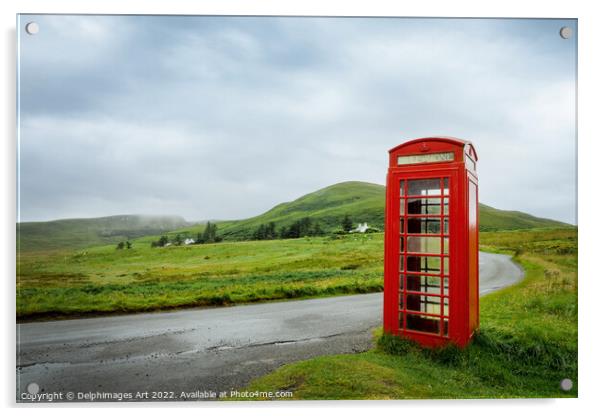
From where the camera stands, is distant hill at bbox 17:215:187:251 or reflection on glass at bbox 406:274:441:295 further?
distant hill at bbox 17:215:187:251

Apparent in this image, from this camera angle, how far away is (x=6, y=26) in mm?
3785

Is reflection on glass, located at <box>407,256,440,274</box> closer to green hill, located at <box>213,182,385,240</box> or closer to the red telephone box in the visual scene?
the red telephone box

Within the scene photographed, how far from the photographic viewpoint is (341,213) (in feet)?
21.7

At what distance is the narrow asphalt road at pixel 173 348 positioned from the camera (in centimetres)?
355

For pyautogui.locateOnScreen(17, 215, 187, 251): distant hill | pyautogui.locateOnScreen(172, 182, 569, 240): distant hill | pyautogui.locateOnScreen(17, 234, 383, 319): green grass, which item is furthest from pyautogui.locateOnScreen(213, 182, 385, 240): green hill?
pyautogui.locateOnScreen(17, 215, 187, 251): distant hill

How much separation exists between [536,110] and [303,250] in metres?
3.85

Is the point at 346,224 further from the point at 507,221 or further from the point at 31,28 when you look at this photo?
the point at 31,28

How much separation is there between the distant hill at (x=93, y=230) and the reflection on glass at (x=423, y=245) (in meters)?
3.12

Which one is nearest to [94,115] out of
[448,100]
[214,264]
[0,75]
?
[0,75]

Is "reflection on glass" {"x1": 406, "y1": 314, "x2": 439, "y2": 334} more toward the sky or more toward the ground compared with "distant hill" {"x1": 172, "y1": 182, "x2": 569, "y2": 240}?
more toward the ground

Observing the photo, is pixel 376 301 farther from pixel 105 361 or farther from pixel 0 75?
pixel 0 75

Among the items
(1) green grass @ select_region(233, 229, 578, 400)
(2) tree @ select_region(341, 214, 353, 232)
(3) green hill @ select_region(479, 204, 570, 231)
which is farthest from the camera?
(2) tree @ select_region(341, 214, 353, 232)

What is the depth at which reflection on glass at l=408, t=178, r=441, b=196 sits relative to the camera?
355 centimetres

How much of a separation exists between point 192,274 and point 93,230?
1.40 metres
